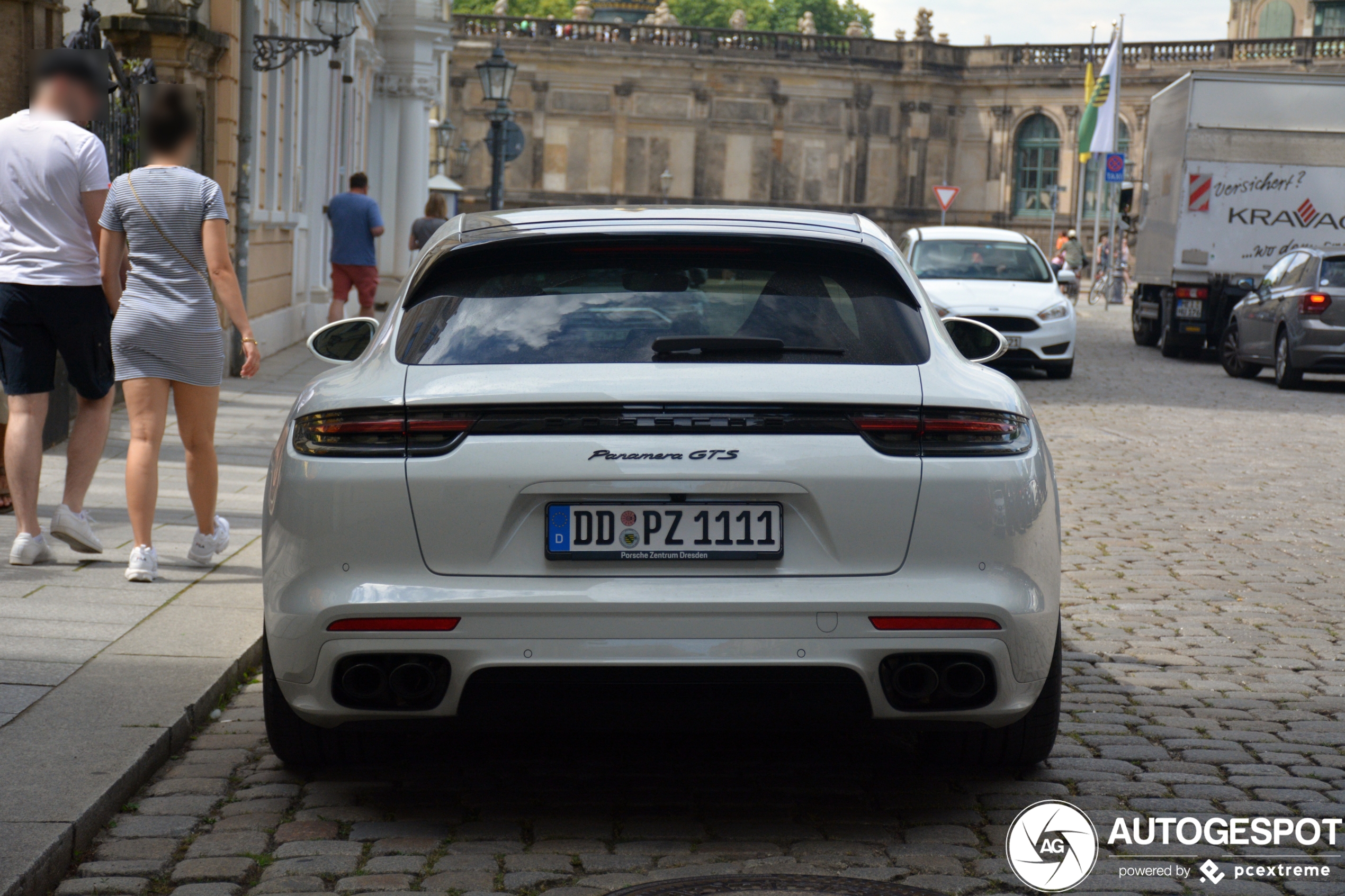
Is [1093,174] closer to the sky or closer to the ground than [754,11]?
closer to the ground

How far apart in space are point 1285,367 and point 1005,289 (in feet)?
11.3

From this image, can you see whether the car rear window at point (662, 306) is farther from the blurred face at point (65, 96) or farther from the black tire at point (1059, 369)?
the black tire at point (1059, 369)

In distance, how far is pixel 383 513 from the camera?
3.96m

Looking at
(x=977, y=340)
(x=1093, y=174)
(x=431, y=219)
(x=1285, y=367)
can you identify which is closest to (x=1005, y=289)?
(x=1285, y=367)

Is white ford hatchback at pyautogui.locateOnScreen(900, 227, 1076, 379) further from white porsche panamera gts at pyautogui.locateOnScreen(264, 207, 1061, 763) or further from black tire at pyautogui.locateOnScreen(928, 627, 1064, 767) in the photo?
white porsche panamera gts at pyautogui.locateOnScreen(264, 207, 1061, 763)

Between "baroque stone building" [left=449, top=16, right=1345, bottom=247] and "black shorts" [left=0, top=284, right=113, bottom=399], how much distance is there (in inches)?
2643

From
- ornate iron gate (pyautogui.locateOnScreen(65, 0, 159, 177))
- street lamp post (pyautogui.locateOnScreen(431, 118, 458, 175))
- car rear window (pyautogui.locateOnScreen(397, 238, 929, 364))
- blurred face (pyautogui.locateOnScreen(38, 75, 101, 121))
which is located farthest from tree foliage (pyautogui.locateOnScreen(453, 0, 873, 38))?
car rear window (pyautogui.locateOnScreen(397, 238, 929, 364))

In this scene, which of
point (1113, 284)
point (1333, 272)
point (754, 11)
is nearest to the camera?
point (1333, 272)

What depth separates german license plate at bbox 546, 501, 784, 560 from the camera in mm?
3924

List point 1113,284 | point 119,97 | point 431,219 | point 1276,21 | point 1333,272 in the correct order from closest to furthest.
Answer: point 119,97
point 1333,272
point 431,219
point 1113,284
point 1276,21

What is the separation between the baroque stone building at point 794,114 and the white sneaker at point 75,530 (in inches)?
2647

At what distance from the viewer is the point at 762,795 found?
4.51 m

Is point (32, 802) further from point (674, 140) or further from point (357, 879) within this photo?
point (674, 140)

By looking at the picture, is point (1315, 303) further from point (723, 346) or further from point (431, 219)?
point (723, 346)
